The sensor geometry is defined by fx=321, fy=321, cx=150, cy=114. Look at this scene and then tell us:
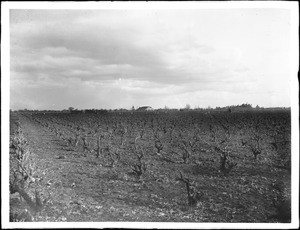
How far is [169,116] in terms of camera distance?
12.9 metres

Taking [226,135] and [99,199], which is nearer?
[99,199]

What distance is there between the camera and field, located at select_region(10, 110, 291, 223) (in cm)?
728

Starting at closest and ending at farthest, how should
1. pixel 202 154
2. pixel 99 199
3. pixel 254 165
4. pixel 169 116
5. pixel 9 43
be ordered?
pixel 99 199
pixel 9 43
pixel 254 165
pixel 202 154
pixel 169 116

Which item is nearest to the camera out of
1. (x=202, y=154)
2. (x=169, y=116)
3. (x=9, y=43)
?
(x=9, y=43)

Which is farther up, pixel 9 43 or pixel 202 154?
pixel 9 43

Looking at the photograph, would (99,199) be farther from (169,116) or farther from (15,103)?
(169,116)

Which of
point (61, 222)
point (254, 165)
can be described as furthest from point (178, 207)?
point (254, 165)

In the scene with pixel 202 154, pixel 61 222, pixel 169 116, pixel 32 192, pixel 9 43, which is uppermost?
pixel 9 43

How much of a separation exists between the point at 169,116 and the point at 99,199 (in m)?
5.96

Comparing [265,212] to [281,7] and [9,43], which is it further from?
[9,43]

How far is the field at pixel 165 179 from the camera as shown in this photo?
7.28 meters

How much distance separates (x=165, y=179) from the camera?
8641 millimetres

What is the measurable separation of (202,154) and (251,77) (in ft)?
10.4

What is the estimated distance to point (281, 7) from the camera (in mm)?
7715
